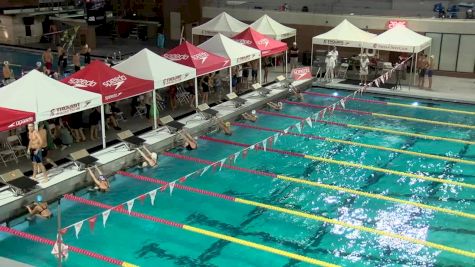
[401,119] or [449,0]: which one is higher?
[449,0]

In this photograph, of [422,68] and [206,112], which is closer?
[206,112]

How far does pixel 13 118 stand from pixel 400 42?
17.2m

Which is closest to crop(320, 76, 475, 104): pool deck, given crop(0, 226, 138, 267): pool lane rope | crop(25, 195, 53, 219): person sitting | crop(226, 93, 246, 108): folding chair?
crop(226, 93, 246, 108): folding chair

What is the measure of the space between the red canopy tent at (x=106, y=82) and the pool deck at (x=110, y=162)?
1.54m

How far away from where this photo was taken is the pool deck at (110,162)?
12.4 m

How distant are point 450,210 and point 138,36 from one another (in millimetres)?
28966

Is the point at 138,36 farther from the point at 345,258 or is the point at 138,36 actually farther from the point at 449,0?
the point at 345,258

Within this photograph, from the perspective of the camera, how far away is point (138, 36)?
124ft

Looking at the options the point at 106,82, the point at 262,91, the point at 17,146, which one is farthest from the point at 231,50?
the point at 17,146

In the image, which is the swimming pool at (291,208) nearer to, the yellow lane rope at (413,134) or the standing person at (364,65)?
the yellow lane rope at (413,134)

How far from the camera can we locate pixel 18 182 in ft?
41.7

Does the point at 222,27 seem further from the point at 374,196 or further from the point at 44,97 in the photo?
the point at 374,196

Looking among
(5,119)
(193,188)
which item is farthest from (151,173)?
(5,119)

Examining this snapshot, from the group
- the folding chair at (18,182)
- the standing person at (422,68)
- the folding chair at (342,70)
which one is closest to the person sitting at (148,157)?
the folding chair at (18,182)
